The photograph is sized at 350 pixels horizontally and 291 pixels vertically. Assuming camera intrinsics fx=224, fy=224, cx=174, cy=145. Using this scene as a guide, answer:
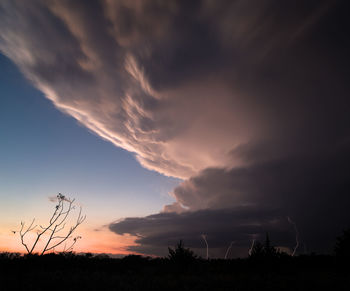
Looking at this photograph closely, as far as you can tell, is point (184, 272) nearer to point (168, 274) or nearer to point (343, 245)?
point (168, 274)

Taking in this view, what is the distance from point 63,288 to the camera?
44.1ft

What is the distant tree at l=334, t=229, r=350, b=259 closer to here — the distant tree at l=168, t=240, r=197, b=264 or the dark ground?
the dark ground

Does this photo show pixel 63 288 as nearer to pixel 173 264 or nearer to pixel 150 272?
pixel 150 272

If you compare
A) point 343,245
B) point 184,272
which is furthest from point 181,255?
point 343,245

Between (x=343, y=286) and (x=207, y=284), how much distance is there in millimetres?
9048

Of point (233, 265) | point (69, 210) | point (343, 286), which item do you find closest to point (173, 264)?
point (233, 265)

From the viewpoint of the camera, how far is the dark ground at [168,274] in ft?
47.2

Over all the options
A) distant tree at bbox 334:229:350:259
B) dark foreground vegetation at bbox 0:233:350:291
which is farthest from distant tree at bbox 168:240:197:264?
distant tree at bbox 334:229:350:259

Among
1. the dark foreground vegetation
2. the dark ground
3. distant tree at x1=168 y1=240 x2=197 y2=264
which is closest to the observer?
the dark ground

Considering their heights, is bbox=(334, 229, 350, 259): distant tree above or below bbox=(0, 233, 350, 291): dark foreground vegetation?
above

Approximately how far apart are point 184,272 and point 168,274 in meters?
3.51

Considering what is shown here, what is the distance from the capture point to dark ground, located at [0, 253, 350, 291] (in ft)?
47.2

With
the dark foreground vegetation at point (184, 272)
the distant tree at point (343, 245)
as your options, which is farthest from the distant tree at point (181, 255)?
the distant tree at point (343, 245)

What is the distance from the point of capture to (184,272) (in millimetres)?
24516
